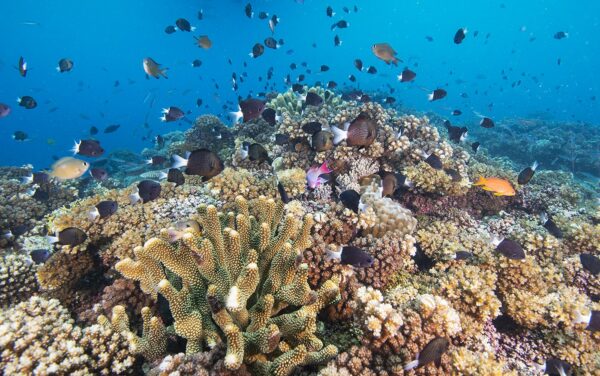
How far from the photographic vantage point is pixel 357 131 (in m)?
4.72

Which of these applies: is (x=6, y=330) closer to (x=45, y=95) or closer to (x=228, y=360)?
(x=228, y=360)

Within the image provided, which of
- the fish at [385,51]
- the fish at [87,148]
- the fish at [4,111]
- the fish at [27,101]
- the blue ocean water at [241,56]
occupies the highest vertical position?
the blue ocean water at [241,56]

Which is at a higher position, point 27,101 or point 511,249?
point 27,101

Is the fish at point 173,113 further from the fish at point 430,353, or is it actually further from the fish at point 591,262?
the fish at point 591,262

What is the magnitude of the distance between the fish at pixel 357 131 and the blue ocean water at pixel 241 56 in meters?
60.7

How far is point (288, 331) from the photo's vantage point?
10.00 feet

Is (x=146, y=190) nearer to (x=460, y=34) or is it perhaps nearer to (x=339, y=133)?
(x=339, y=133)

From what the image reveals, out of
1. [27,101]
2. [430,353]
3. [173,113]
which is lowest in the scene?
[430,353]

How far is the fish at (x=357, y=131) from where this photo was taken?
470 cm

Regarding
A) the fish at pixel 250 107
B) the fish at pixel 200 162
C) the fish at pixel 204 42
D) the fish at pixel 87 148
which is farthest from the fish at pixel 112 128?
the fish at pixel 200 162

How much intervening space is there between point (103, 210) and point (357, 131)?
14.4ft

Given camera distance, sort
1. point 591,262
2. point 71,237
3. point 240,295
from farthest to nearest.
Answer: point 591,262 → point 71,237 → point 240,295

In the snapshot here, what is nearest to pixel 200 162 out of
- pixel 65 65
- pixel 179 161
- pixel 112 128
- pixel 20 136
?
pixel 179 161

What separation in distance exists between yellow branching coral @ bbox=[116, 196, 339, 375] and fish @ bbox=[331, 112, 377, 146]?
1870 millimetres
